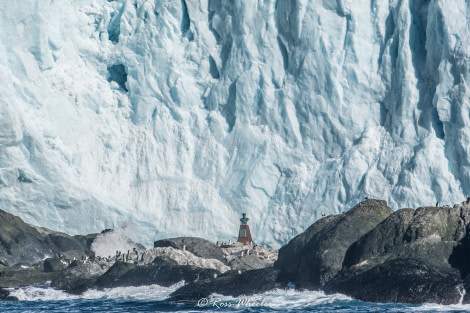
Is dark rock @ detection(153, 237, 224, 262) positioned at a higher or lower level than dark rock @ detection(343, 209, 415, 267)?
higher

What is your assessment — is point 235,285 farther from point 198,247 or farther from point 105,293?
point 198,247

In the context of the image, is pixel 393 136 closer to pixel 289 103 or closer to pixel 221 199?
pixel 289 103

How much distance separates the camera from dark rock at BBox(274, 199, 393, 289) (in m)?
18.8

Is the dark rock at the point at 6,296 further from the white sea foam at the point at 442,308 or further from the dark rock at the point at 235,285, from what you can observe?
the white sea foam at the point at 442,308

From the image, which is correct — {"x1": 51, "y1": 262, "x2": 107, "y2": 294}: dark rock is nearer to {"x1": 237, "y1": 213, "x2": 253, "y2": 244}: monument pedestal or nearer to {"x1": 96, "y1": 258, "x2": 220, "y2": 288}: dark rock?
{"x1": 96, "y1": 258, "x2": 220, "y2": 288}: dark rock

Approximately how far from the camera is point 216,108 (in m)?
33.2

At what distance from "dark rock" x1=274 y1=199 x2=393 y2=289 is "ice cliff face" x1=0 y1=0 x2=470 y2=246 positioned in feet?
31.9

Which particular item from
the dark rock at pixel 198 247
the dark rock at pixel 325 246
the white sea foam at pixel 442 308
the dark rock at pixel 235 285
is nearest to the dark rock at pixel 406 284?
the white sea foam at pixel 442 308

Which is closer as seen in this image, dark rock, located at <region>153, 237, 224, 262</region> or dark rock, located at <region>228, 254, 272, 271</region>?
dark rock, located at <region>228, 254, 272, 271</region>

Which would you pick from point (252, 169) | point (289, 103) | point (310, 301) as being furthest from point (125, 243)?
point (310, 301)

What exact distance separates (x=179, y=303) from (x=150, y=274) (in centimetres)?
341

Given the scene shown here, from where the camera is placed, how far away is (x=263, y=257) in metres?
25.8

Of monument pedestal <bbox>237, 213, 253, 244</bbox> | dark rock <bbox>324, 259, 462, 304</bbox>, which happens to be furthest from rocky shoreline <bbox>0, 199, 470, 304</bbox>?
monument pedestal <bbox>237, 213, 253, 244</bbox>

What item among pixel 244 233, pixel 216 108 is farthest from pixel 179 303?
pixel 216 108
